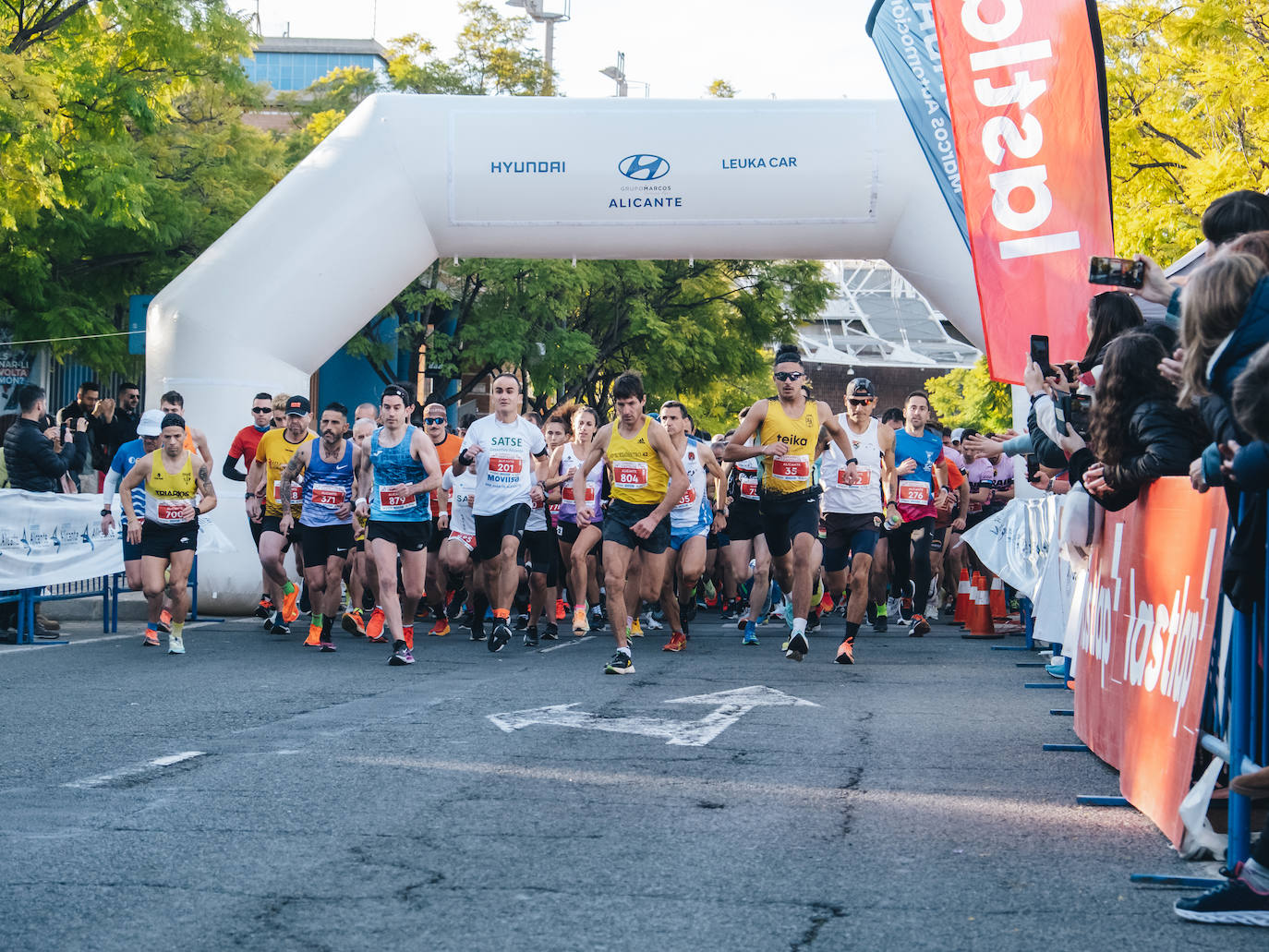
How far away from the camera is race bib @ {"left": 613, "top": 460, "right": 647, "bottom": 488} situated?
10.6 metres

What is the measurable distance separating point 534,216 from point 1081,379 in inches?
350

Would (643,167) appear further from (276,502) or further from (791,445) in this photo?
(276,502)

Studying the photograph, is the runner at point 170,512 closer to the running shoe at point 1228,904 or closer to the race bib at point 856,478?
the race bib at point 856,478

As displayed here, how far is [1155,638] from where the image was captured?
529 cm

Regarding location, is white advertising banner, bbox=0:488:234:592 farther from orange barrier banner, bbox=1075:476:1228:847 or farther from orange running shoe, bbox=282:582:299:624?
orange barrier banner, bbox=1075:476:1228:847

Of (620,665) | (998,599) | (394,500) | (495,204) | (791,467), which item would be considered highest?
(495,204)

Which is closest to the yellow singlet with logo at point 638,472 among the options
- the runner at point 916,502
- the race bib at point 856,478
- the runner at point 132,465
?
the race bib at point 856,478

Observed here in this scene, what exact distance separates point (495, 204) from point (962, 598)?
238 inches

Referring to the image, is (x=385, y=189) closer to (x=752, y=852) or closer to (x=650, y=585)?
(x=650, y=585)

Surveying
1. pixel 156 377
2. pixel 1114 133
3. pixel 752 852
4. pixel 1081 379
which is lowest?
pixel 752 852

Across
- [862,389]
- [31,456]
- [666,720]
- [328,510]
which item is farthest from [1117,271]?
[31,456]

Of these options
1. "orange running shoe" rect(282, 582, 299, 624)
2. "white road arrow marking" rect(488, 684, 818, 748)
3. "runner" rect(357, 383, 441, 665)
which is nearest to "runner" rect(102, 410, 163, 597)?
"orange running shoe" rect(282, 582, 299, 624)

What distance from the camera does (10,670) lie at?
1000 cm

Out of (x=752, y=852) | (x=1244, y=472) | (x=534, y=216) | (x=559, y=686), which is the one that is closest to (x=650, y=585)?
(x=559, y=686)
